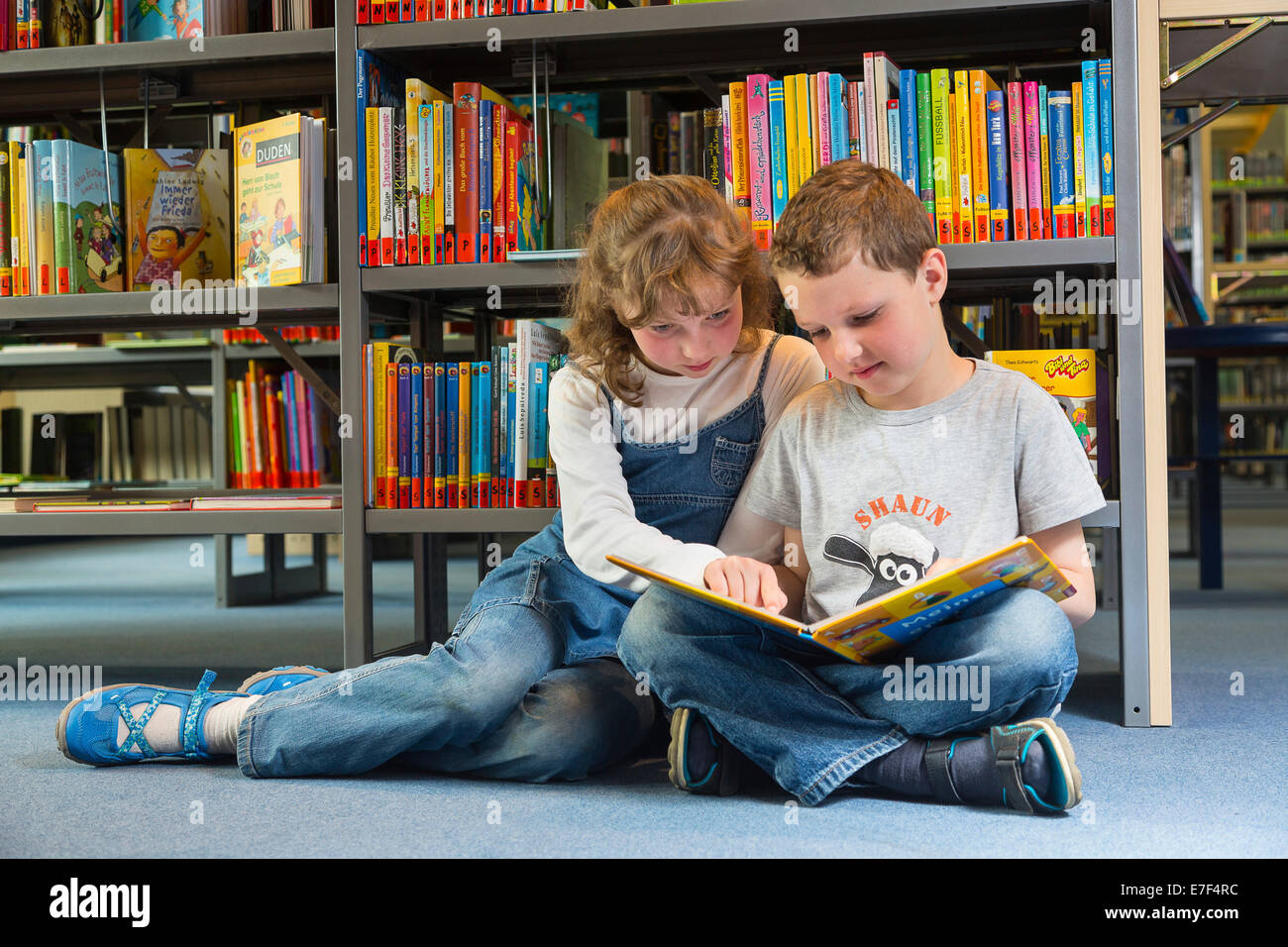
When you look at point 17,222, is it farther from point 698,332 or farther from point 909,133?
point 909,133

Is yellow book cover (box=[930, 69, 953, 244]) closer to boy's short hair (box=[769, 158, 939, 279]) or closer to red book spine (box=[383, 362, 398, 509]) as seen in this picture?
boy's short hair (box=[769, 158, 939, 279])

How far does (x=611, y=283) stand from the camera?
4.14 feet

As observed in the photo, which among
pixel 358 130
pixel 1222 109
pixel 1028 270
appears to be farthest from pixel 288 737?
pixel 1222 109

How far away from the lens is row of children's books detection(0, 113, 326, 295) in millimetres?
1707

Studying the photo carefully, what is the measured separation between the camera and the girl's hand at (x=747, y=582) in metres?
1.05

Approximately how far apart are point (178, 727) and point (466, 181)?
2.79ft

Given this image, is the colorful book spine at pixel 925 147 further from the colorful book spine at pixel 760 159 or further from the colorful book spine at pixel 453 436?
the colorful book spine at pixel 453 436

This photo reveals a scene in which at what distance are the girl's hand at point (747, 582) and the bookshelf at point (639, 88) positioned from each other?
22.5 inches

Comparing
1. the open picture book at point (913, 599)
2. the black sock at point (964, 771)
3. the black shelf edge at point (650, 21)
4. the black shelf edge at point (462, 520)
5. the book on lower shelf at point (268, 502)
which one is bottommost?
the black sock at point (964, 771)

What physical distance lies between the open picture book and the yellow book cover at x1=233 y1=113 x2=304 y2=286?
96 cm

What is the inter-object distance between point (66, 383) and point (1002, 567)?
10.7 feet

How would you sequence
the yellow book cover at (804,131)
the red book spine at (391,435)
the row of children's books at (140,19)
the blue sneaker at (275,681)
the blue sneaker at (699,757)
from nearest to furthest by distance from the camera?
the blue sneaker at (699,757) < the blue sneaker at (275,681) < the yellow book cover at (804,131) < the red book spine at (391,435) < the row of children's books at (140,19)

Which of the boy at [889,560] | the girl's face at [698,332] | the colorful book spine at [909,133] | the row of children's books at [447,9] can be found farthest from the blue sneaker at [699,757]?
the row of children's books at [447,9]

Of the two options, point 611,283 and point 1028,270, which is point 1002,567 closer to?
point 611,283
